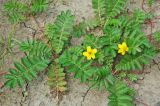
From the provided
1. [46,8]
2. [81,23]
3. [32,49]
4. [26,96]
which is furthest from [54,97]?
[46,8]

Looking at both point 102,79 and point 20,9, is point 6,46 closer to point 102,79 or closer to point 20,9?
point 20,9

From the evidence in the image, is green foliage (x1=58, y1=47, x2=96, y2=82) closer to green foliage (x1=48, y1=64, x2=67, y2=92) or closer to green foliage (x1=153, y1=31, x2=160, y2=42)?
green foliage (x1=48, y1=64, x2=67, y2=92)

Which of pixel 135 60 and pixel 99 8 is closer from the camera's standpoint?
pixel 135 60

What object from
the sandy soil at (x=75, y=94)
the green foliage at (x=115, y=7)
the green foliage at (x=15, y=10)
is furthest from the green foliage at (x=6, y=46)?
the green foliage at (x=115, y=7)

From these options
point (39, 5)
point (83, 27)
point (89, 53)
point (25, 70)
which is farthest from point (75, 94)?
point (39, 5)

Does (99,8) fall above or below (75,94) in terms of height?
above

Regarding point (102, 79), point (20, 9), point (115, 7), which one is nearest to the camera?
point (102, 79)

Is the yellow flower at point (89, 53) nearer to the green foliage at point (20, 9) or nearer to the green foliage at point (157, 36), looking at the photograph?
the green foliage at point (157, 36)
